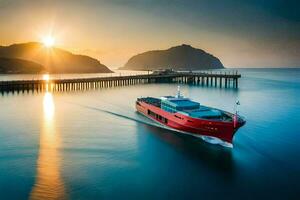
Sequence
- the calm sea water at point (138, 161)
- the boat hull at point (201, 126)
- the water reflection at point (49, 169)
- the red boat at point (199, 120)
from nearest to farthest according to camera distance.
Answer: the water reflection at point (49, 169)
the calm sea water at point (138, 161)
the boat hull at point (201, 126)
the red boat at point (199, 120)

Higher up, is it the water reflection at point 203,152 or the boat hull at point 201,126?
the boat hull at point 201,126

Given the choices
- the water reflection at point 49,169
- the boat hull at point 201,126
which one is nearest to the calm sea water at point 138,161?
the water reflection at point 49,169

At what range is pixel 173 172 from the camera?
31031 mm

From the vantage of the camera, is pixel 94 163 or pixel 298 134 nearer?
pixel 94 163

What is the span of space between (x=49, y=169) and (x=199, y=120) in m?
18.7

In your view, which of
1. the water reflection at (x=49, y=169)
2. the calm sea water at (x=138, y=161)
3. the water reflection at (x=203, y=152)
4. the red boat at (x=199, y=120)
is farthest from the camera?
the red boat at (x=199, y=120)

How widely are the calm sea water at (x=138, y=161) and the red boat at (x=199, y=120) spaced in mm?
1387

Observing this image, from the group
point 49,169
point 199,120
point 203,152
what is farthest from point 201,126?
point 49,169

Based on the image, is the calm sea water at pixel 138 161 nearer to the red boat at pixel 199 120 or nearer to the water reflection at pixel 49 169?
the water reflection at pixel 49 169

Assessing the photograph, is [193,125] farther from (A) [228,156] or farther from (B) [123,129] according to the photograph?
(B) [123,129]

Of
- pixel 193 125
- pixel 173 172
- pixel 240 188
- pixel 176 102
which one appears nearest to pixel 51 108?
pixel 176 102

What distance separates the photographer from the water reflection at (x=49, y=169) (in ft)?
85.5

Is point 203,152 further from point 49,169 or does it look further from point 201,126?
point 49,169

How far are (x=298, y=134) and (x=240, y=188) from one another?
77.1 ft
